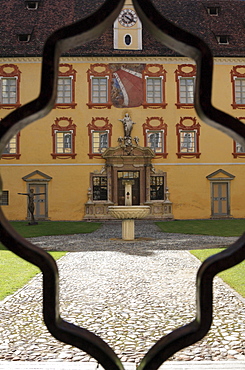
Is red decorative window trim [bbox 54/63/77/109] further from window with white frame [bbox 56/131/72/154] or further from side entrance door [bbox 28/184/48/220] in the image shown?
side entrance door [bbox 28/184/48/220]

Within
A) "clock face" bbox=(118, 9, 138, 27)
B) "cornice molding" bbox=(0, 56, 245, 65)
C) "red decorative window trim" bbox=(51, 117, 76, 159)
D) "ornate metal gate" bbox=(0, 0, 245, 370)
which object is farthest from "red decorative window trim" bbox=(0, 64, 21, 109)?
"ornate metal gate" bbox=(0, 0, 245, 370)

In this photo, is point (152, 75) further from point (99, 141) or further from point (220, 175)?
point (220, 175)

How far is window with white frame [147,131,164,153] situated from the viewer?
2333 cm

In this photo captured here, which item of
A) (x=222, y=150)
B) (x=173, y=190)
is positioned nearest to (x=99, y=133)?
(x=173, y=190)

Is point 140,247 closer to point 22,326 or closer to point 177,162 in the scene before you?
point 22,326

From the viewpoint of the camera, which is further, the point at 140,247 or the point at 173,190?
the point at 173,190

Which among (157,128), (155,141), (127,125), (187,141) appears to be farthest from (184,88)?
(127,125)

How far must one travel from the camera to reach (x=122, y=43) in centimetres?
2361

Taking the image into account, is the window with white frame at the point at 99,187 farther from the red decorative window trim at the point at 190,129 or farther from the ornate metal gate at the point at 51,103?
the ornate metal gate at the point at 51,103

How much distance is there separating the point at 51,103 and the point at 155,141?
22.8 m

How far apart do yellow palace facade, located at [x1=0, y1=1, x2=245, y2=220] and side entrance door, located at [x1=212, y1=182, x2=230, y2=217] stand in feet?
0.19

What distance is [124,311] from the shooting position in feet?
13.9

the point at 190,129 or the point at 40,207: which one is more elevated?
the point at 190,129

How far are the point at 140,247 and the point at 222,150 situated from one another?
48.8 ft
